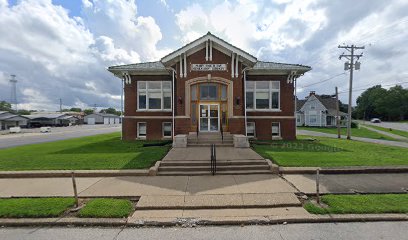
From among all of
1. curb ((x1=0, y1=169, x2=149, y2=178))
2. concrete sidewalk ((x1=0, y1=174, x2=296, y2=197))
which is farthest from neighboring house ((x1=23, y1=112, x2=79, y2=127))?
concrete sidewalk ((x1=0, y1=174, x2=296, y2=197))

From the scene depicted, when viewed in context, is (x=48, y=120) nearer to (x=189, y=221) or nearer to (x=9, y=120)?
(x=9, y=120)

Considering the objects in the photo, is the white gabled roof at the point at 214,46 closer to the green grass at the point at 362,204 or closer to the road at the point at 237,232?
the green grass at the point at 362,204

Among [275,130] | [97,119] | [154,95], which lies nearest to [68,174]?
[154,95]

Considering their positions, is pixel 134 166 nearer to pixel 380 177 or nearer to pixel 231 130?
pixel 231 130

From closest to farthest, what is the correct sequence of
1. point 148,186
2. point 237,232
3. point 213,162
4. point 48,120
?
point 237,232
point 148,186
point 213,162
point 48,120

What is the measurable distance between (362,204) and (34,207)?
8.35 m

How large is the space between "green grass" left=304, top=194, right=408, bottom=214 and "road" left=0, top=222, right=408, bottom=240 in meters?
0.43

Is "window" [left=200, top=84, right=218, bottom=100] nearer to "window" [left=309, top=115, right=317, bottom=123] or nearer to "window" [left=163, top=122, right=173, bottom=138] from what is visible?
"window" [left=163, top=122, right=173, bottom=138]

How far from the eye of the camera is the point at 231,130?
1548 centimetres

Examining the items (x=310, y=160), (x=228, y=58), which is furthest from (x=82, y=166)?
(x=228, y=58)

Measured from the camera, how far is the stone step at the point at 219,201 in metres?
5.80

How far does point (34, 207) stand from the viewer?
5.68m

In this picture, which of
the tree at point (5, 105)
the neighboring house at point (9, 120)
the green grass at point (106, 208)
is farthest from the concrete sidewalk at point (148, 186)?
the tree at point (5, 105)

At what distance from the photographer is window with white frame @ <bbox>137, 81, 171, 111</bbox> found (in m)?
18.8
